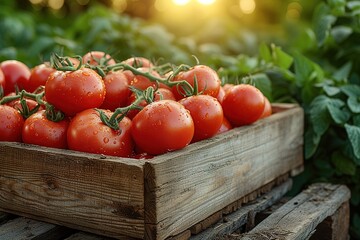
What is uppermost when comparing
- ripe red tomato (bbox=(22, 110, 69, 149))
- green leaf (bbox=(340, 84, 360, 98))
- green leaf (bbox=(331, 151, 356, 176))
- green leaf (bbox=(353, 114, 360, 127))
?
ripe red tomato (bbox=(22, 110, 69, 149))

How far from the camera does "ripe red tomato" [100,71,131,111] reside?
6.31ft

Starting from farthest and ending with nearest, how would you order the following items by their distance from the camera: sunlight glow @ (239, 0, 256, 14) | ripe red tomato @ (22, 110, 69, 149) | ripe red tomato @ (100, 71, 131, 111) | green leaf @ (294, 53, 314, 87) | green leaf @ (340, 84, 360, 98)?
sunlight glow @ (239, 0, 256, 14), green leaf @ (294, 53, 314, 87), green leaf @ (340, 84, 360, 98), ripe red tomato @ (100, 71, 131, 111), ripe red tomato @ (22, 110, 69, 149)

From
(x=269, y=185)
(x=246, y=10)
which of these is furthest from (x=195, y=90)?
(x=246, y=10)

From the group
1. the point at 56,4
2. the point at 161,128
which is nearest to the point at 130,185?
the point at 161,128

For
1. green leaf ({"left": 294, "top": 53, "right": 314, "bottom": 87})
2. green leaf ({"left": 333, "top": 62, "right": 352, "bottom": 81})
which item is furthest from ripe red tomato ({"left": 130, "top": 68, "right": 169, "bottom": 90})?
green leaf ({"left": 333, "top": 62, "right": 352, "bottom": 81})

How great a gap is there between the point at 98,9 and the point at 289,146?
2455mm

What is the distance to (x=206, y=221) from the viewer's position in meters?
1.83

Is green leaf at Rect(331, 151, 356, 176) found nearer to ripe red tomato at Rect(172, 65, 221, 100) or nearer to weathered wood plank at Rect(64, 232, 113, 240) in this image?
ripe red tomato at Rect(172, 65, 221, 100)

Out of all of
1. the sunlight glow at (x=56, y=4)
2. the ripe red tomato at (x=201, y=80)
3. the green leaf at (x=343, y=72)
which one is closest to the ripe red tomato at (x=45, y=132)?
the ripe red tomato at (x=201, y=80)

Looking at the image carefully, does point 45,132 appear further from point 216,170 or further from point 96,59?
point 216,170

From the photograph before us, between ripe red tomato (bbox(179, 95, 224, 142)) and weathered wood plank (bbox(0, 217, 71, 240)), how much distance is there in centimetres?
51

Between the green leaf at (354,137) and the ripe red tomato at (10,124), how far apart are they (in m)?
1.30

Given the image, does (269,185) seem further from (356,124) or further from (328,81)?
(328,81)

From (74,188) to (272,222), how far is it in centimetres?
65
